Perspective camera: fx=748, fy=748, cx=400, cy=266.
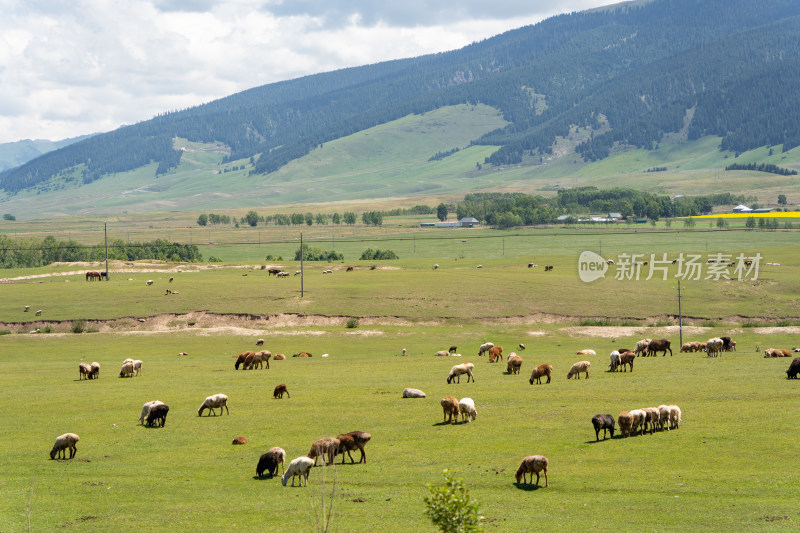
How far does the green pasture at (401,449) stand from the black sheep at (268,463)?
400mm

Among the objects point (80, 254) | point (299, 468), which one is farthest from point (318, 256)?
→ point (299, 468)

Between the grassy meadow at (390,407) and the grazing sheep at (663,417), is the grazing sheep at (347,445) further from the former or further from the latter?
the grazing sheep at (663,417)

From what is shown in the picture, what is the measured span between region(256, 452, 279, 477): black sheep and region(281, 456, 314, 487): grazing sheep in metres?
0.81

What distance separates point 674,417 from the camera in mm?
27969

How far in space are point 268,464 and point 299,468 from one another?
4.85ft

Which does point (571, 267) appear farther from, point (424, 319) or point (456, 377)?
point (456, 377)

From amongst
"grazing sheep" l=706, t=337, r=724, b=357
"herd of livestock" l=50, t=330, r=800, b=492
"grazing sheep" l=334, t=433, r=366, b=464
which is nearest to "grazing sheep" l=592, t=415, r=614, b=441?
"herd of livestock" l=50, t=330, r=800, b=492

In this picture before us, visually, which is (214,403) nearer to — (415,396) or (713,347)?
(415,396)

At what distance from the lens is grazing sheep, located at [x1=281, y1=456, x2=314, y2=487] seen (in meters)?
22.9

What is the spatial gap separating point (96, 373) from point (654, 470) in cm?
3472

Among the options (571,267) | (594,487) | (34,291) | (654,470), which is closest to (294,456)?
(594,487)

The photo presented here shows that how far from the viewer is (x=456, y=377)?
42562 mm

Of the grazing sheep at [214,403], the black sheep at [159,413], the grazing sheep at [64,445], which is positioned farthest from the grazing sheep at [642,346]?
the grazing sheep at [64,445]

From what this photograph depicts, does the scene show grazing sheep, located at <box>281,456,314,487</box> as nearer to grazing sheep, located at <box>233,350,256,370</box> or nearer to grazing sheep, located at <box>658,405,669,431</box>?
grazing sheep, located at <box>658,405,669,431</box>
